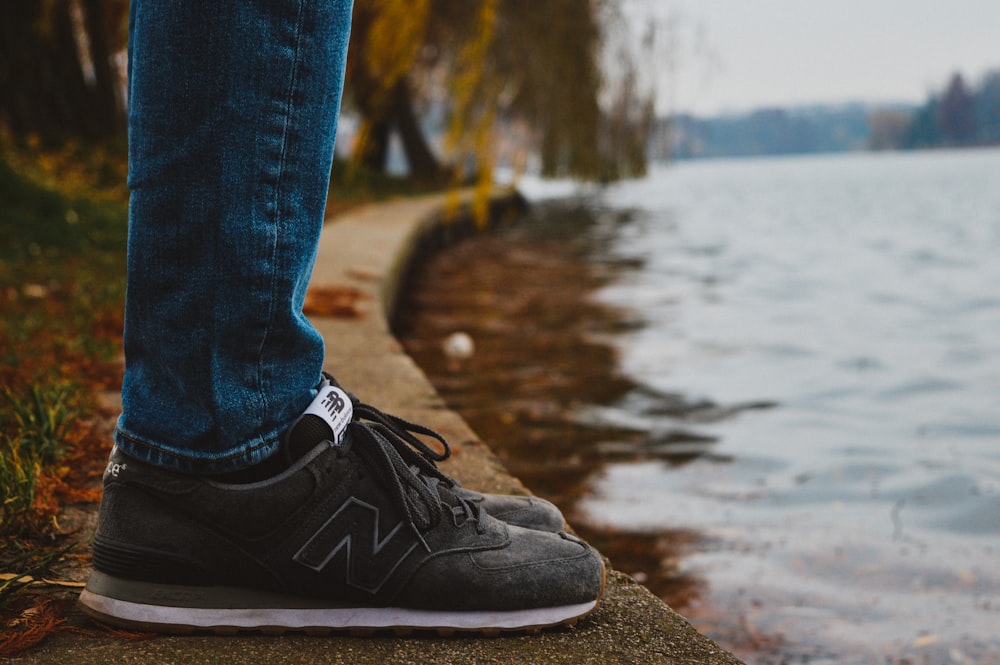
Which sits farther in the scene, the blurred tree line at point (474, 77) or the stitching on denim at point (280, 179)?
the blurred tree line at point (474, 77)

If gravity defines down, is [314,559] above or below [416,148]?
below

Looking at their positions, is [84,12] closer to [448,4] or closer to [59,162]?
[59,162]

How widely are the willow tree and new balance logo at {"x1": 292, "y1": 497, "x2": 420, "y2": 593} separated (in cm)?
348

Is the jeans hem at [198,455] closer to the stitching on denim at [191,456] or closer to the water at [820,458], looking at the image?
the stitching on denim at [191,456]

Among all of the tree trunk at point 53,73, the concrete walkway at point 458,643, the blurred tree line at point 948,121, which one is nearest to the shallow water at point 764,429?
the concrete walkway at point 458,643

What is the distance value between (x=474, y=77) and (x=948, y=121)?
3268 inches

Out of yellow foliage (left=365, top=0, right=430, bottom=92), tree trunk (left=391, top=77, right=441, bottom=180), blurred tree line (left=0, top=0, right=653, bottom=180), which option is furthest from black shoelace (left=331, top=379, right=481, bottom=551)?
tree trunk (left=391, top=77, right=441, bottom=180)

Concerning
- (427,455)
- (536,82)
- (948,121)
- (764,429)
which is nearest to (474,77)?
(764,429)

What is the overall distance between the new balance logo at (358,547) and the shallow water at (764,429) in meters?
0.85

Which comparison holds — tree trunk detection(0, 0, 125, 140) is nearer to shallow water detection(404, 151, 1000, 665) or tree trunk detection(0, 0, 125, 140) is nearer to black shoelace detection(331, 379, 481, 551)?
shallow water detection(404, 151, 1000, 665)

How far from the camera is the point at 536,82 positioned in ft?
21.5

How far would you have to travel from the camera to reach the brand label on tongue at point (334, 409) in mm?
1183

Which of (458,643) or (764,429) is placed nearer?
(458,643)

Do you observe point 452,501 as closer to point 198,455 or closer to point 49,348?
point 198,455
